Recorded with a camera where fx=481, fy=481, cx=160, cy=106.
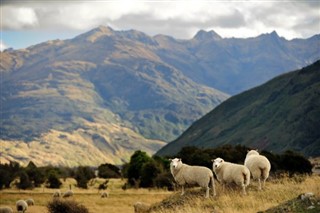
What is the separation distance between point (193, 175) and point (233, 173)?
8.19 feet

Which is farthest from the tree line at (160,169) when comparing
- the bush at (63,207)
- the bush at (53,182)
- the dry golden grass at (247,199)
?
the dry golden grass at (247,199)

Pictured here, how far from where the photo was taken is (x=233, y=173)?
2422 cm

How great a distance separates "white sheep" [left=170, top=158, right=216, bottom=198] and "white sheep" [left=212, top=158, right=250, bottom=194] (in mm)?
585

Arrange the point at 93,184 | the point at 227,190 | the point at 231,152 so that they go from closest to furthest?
the point at 227,190
the point at 231,152
the point at 93,184

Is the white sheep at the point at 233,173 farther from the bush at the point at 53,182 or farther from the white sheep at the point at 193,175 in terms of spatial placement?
the bush at the point at 53,182

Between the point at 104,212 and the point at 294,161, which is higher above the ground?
the point at 294,161

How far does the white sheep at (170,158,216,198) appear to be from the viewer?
82.3ft

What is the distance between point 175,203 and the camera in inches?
1006

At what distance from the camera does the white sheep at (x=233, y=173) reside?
23.9 metres

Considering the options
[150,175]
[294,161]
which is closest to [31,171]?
[150,175]

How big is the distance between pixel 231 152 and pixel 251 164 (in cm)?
5138

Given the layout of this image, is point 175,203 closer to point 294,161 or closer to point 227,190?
point 227,190

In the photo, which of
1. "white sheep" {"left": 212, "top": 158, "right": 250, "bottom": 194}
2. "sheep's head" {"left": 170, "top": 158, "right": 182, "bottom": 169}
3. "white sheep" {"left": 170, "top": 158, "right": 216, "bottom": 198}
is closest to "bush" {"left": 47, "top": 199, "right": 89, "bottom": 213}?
"white sheep" {"left": 170, "top": 158, "right": 216, "bottom": 198}

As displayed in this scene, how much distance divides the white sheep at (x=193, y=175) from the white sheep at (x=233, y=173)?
585 millimetres
